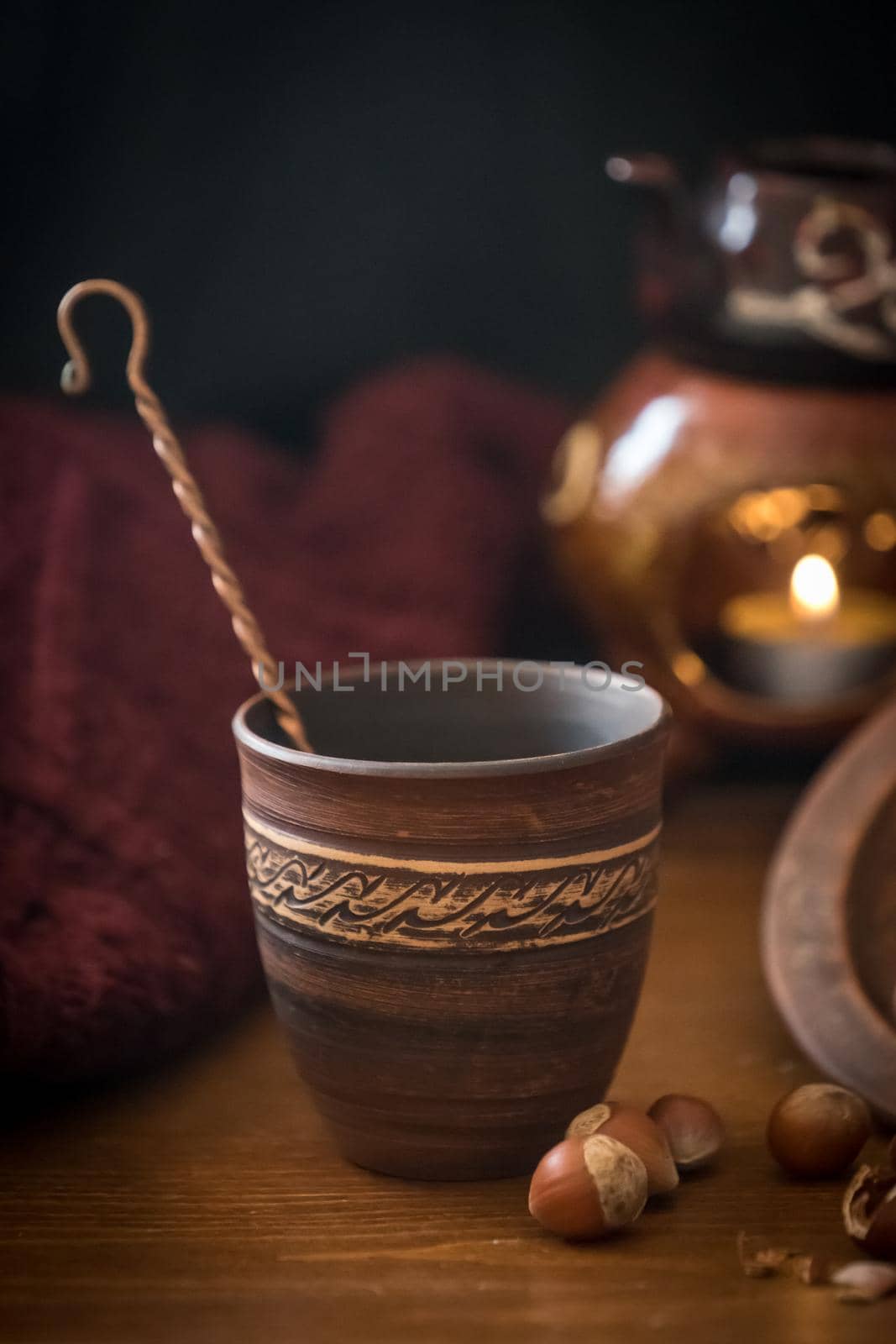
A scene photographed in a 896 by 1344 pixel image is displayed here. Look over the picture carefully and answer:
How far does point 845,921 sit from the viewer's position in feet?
2.77

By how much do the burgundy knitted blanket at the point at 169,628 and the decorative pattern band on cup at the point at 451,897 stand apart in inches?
6.8

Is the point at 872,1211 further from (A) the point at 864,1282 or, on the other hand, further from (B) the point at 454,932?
(B) the point at 454,932

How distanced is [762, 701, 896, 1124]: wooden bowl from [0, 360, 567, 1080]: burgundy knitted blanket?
0.98 feet

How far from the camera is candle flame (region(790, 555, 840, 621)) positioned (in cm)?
116

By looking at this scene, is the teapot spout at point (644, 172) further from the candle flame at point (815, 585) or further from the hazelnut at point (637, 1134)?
the hazelnut at point (637, 1134)

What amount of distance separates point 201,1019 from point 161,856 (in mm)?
95

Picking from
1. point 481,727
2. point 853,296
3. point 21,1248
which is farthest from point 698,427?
point 21,1248

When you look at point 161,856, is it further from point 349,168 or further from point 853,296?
point 349,168

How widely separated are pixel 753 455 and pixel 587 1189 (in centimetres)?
63

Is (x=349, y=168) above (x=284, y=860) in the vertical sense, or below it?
above

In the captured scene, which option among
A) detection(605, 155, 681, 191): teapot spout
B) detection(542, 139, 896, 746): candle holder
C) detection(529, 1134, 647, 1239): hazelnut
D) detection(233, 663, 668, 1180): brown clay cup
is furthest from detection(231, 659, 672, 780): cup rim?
detection(605, 155, 681, 191): teapot spout

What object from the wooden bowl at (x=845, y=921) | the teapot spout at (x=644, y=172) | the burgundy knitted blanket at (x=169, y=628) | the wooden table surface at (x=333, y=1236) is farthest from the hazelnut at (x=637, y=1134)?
the teapot spout at (x=644, y=172)

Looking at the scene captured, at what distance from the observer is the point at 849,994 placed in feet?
2.61

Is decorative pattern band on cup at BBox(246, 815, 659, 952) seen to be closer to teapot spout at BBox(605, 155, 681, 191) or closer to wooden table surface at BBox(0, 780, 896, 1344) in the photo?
wooden table surface at BBox(0, 780, 896, 1344)
